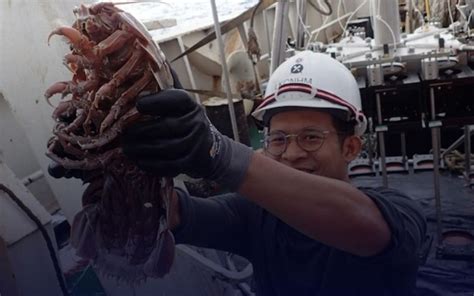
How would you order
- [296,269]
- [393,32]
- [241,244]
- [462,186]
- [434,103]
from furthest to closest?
[462,186] → [393,32] → [434,103] → [241,244] → [296,269]

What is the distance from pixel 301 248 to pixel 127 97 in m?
0.69

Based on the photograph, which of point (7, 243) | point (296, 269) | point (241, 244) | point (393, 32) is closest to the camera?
point (296, 269)

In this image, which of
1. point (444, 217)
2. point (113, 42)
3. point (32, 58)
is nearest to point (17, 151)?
point (32, 58)

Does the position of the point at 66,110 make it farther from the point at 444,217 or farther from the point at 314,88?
the point at 444,217

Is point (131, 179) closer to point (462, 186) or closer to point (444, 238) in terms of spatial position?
point (444, 238)

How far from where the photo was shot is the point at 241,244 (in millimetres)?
1754

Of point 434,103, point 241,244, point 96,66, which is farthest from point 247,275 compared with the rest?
point 96,66

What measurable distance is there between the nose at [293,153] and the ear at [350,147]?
16cm

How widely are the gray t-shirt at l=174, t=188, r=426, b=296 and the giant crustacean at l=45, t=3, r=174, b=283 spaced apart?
0.20 m

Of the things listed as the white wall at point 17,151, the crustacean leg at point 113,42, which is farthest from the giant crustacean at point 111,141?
the white wall at point 17,151

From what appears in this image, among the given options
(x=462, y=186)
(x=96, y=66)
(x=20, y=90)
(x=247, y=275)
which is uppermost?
(x=96, y=66)

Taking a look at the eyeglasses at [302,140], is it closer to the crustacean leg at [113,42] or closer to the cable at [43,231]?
the crustacean leg at [113,42]

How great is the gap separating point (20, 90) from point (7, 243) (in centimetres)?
64

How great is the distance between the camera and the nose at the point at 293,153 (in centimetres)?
152
